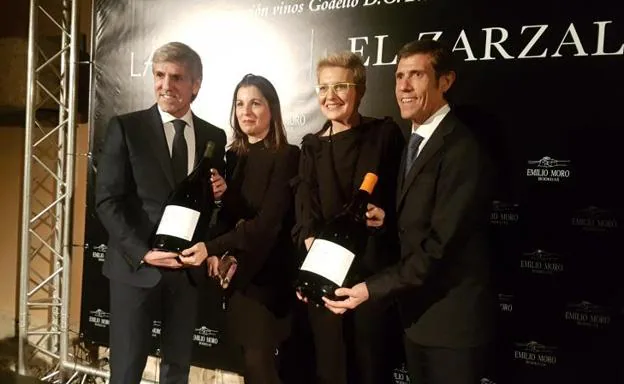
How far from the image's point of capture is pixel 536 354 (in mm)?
2006

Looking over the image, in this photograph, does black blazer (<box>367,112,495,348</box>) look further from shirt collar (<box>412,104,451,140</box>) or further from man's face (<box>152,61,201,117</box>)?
man's face (<box>152,61,201,117</box>)

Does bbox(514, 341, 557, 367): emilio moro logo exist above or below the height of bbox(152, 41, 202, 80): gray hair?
below

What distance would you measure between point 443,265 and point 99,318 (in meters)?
1.92

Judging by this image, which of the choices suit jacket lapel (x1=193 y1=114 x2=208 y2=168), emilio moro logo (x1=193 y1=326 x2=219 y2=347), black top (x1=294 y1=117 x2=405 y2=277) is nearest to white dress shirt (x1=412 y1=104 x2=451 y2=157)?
black top (x1=294 y1=117 x2=405 y2=277)

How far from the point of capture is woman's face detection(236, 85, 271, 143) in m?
2.46

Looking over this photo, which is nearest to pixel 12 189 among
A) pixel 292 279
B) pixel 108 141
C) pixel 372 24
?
pixel 108 141

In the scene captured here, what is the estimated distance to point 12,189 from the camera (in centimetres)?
375

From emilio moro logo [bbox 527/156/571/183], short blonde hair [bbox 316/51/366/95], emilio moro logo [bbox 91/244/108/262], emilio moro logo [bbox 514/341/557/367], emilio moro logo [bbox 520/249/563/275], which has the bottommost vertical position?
emilio moro logo [bbox 514/341/557/367]

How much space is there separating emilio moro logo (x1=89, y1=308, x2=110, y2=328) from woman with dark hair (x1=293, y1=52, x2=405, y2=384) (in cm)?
125

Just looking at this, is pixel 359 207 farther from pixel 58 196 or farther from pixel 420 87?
pixel 58 196

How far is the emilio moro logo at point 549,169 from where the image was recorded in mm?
1962

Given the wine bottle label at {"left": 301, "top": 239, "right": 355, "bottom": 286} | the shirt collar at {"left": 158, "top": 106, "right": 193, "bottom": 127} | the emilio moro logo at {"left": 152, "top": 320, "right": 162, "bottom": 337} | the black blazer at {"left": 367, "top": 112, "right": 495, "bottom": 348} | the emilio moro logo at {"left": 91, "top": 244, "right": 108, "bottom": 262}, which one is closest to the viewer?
the wine bottle label at {"left": 301, "top": 239, "right": 355, "bottom": 286}

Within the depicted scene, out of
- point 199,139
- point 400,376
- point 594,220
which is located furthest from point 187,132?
point 594,220

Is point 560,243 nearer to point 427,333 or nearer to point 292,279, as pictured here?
point 427,333
